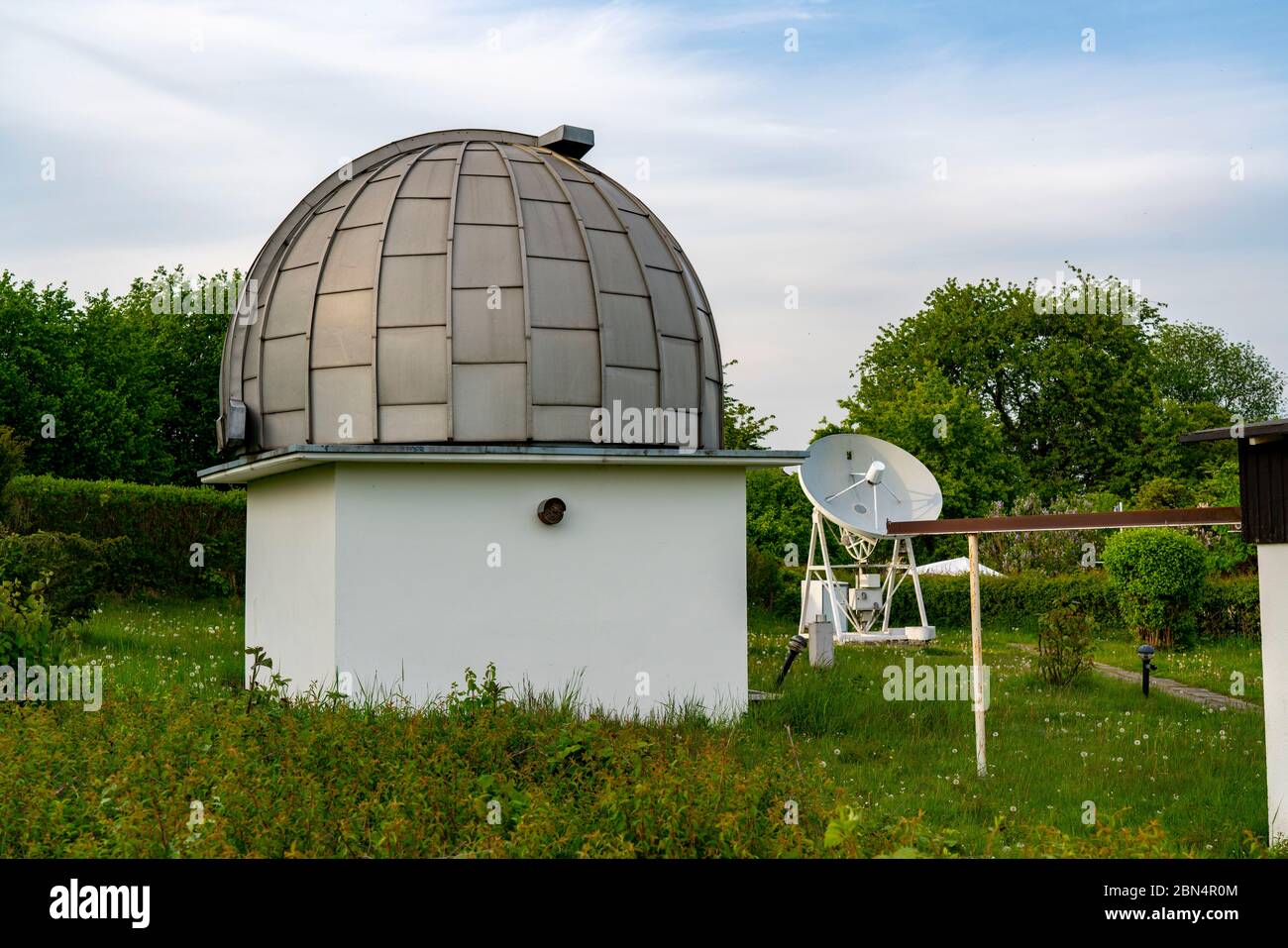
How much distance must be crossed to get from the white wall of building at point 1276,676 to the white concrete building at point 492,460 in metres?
4.82

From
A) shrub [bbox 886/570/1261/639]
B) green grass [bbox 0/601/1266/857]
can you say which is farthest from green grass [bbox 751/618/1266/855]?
shrub [bbox 886/570/1261/639]

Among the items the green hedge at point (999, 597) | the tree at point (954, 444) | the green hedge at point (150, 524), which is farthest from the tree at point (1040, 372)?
the green hedge at point (150, 524)

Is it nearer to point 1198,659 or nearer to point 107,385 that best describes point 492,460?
point 1198,659

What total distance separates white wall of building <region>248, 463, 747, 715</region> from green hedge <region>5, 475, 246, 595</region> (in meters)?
10.6

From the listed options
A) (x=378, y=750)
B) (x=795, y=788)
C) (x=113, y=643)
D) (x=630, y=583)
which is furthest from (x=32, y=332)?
(x=795, y=788)

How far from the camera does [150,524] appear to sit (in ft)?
72.2

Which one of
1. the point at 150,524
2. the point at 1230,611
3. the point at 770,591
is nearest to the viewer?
the point at 150,524

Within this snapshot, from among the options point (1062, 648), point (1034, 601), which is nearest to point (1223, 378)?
point (1034, 601)

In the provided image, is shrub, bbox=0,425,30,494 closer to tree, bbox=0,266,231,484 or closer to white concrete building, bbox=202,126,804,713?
white concrete building, bbox=202,126,804,713

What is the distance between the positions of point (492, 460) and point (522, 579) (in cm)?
123

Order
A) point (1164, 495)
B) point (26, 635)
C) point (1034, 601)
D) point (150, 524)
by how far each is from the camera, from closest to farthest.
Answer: point (26, 635)
point (150, 524)
point (1034, 601)
point (1164, 495)

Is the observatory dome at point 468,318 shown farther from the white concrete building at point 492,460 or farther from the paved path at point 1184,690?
the paved path at point 1184,690

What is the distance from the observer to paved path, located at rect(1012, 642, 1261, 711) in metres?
15.7
